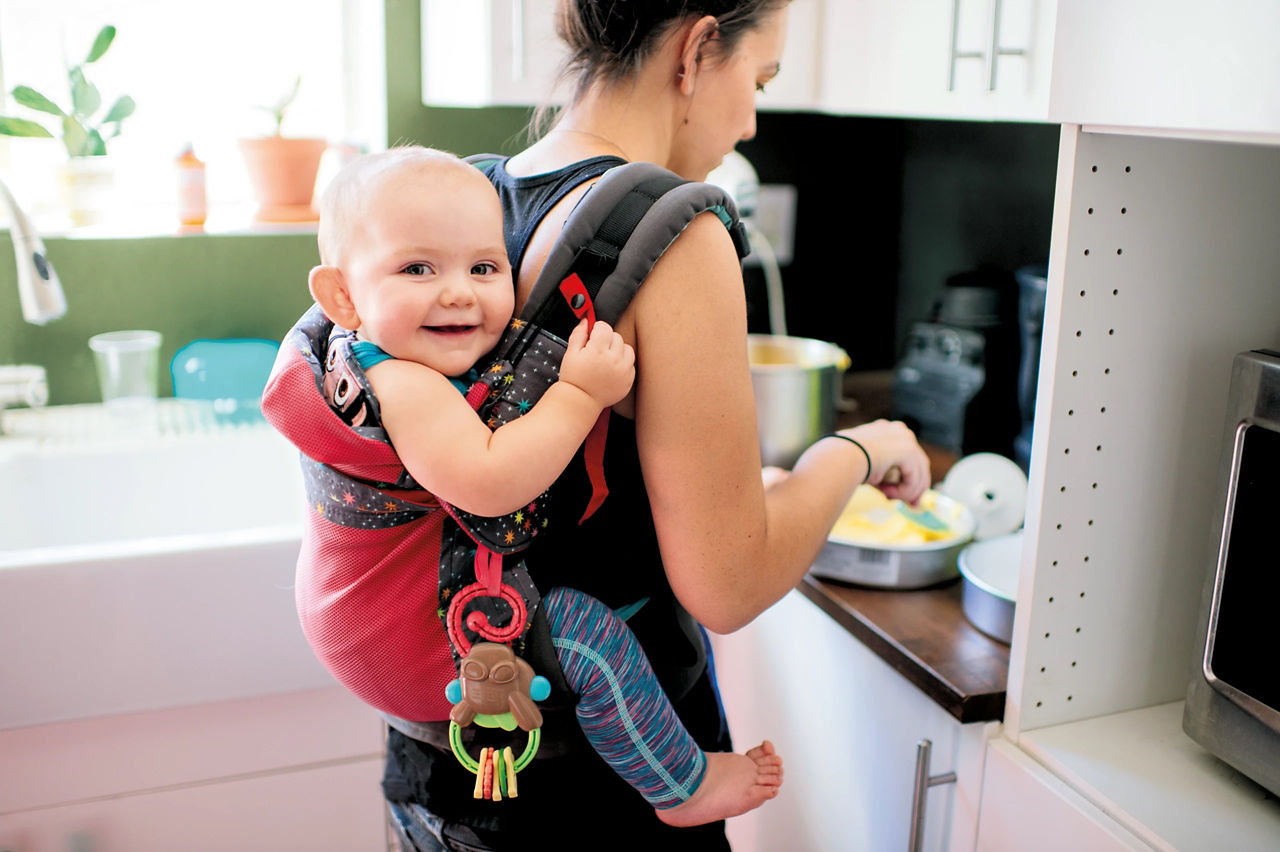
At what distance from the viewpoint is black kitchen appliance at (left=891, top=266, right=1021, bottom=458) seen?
171cm

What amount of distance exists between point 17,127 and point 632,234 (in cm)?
137

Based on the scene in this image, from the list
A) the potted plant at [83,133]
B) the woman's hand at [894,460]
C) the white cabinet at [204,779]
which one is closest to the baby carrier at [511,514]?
the woman's hand at [894,460]

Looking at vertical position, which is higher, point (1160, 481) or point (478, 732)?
point (1160, 481)

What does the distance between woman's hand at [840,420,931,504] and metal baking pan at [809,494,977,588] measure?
20cm

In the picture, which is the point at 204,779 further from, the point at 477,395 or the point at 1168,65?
the point at 1168,65

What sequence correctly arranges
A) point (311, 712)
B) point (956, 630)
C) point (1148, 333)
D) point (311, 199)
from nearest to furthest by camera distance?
point (1148, 333) → point (956, 630) → point (311, 712) → point (311, 199)

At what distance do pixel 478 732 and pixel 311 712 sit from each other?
0.70m

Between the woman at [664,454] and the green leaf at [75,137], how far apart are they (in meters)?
1.15

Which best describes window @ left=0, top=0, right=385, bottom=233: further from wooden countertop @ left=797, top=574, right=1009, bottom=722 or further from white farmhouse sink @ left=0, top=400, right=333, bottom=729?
wooden countertop @ left=797, top=574, right=1009, bottom=722

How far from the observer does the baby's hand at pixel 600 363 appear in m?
0.79

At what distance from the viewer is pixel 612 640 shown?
0.88 meters

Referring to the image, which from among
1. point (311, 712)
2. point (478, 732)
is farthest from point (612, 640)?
point (311, 712)

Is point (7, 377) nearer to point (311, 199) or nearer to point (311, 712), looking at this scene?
point (311, 199)

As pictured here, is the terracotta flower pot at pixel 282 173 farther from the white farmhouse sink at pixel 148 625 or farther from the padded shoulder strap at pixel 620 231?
the padded shoulder strap at pixel 620 231
